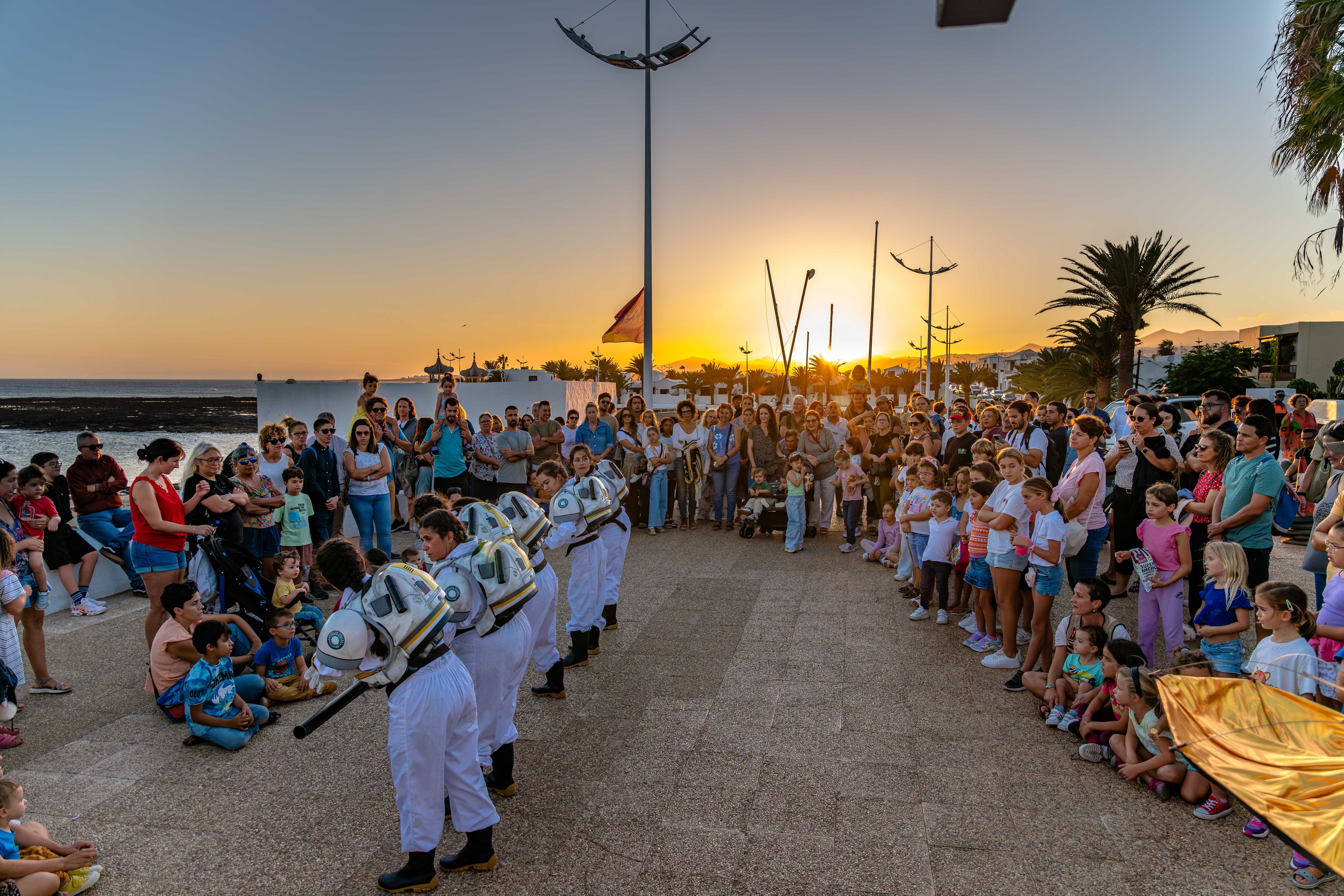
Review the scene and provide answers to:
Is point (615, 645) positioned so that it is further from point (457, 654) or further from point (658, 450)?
point (658, 450)

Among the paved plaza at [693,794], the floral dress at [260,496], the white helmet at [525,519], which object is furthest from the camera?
the floral dress at [260,496]

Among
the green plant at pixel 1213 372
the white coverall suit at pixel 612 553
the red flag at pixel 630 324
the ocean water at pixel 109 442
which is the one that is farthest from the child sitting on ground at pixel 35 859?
the ocean water at pixel 109 442

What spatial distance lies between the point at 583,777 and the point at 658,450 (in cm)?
760

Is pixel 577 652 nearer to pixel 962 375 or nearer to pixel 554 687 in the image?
pixel 554 687

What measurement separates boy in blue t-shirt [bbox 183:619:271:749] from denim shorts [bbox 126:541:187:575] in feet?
4.51

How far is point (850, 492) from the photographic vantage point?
10.3 m

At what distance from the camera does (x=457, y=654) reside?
13.1 feet

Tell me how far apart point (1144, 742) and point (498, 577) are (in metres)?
3.81

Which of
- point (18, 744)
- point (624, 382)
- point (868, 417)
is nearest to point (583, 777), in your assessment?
point (18, 744)

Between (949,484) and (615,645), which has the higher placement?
(949,484)

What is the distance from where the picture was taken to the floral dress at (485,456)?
1070 centimetres

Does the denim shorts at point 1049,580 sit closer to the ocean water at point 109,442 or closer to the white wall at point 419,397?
the white wall at point 419,397

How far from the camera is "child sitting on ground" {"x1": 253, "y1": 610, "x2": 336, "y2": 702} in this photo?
5.48 m

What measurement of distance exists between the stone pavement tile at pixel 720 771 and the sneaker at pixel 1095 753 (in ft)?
6.45
